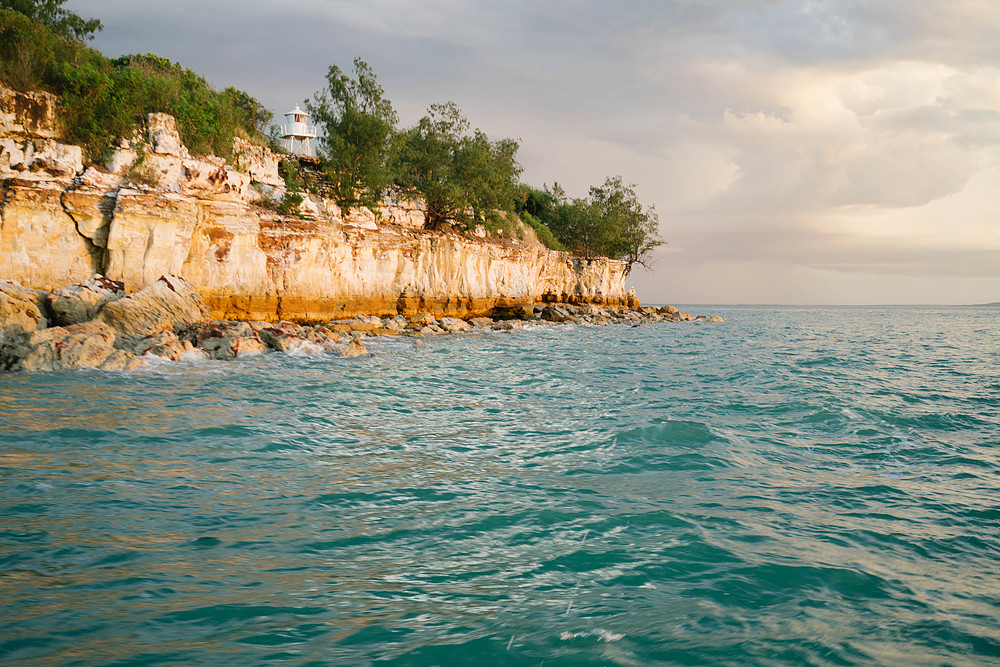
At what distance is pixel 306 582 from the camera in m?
3.75

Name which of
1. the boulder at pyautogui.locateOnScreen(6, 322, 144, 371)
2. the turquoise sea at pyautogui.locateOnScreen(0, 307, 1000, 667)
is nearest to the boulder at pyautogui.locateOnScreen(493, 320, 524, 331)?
the boulder at pyautogui.locateOnScreen(6, 322, 144, 371)

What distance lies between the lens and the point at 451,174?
1545 inches

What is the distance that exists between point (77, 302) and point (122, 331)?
1.63 meters

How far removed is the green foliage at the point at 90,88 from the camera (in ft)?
64.3

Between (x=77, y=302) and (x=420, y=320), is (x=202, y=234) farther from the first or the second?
(x=420, y=320)

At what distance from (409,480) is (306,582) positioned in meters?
2.28

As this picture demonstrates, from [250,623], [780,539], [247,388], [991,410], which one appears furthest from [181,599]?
[991,410]

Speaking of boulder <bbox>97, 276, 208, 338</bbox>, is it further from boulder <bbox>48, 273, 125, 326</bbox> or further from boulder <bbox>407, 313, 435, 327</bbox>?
boulder <bbox>407, 313, 435, 327</bbox>

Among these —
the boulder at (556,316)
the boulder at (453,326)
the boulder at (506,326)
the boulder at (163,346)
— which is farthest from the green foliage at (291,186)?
the boulder at (556,316)

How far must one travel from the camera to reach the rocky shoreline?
12.8 meters

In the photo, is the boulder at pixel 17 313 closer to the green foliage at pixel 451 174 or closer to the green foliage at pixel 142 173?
the green foliage at pixel 142 173

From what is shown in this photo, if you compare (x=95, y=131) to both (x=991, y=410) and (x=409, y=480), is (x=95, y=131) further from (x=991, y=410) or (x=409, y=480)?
(x=991, y=410)

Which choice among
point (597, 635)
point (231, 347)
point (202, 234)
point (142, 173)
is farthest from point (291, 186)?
point (597, 635)

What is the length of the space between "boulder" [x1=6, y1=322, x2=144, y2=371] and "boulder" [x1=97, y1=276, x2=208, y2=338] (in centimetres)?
175
